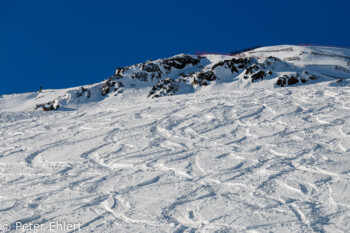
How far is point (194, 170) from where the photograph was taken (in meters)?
6.11

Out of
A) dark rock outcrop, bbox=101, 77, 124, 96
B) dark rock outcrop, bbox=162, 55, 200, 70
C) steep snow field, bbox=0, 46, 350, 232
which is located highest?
dark rock outcrop, bbox=162, 55, 200, 70

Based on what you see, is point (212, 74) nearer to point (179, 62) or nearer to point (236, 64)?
point (236, 64)

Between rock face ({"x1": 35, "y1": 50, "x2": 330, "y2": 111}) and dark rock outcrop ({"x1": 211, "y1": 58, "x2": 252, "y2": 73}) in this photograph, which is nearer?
rock face ({"x1": 35, "y1": 50, "x2": 330, "y2": 111})

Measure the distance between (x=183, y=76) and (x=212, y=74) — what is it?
233cm

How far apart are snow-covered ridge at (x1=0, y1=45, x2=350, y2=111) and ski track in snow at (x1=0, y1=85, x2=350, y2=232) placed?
665 centimetres

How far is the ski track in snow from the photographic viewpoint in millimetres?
4543

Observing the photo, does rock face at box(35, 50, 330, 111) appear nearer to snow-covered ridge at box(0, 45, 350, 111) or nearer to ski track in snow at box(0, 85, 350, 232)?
snow-covered ridge at box(0, 45, 350, 111)

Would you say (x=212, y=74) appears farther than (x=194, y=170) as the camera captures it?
Yes

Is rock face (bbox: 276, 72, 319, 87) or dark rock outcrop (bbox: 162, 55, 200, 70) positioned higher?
dark rock outcrop (bbox: 162, 55, 200, 70)

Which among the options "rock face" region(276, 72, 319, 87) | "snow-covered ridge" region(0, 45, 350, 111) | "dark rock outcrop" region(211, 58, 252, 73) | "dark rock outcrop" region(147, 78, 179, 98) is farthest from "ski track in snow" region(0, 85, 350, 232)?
"dark rock outcrop" region(211, 58, 252, 73)

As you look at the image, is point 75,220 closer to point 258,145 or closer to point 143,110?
point 258,145

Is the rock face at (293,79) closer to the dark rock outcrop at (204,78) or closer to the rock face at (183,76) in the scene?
the rock face at (183,76)

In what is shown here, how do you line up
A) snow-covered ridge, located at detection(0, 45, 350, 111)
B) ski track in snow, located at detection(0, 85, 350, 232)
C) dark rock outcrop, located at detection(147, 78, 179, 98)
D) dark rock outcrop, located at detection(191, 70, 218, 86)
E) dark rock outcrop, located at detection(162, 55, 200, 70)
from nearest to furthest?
ski track in snow, located at detection(0, 85, 350, 232) → snow-covered ridge, located at detection(0, 45, 350, 111) → dark rock outcrop, located at detection(147, 78, 179, 98) → dark rock outcrop, located at detection(191, 70, 218, 86) → dark rock outcrop, located at detection(162, 55, 200, 70)

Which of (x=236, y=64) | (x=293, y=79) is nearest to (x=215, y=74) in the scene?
(x=236, y=64)
